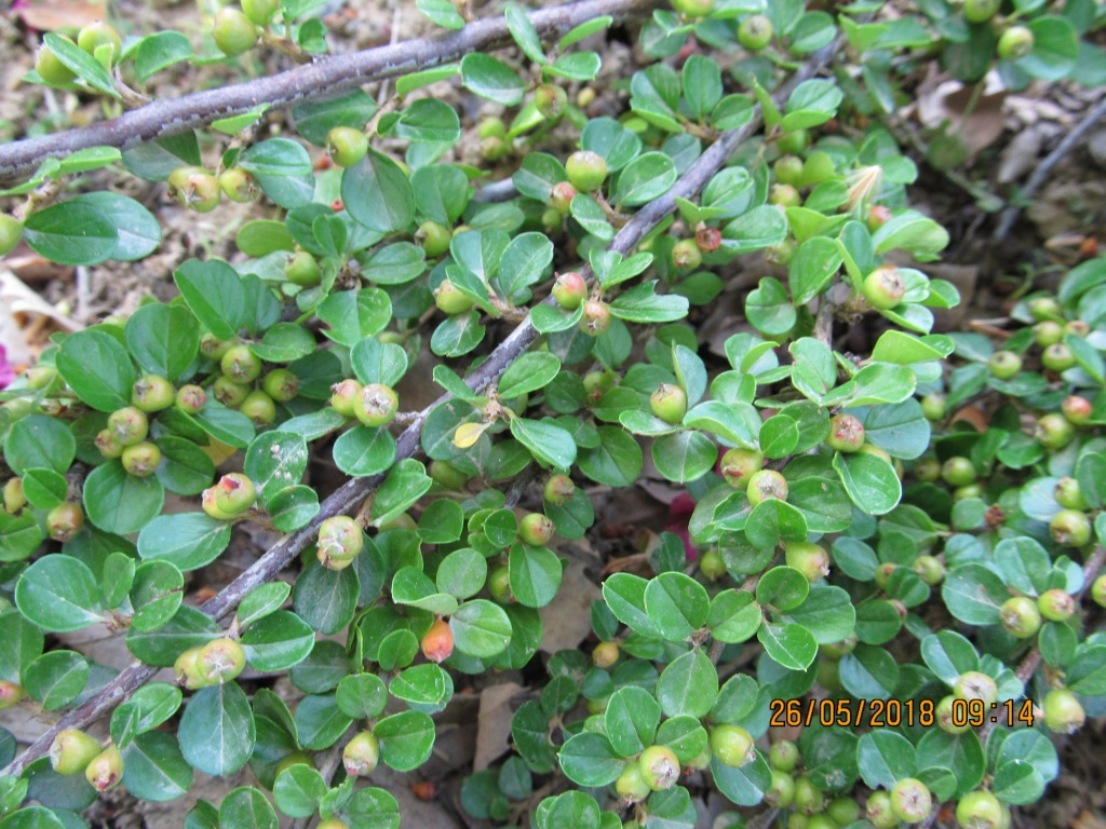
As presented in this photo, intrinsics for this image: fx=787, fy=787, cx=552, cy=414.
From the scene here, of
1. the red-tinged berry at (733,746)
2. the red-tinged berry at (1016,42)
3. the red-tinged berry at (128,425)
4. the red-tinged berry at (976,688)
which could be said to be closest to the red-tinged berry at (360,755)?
the red-tinged berry at (733,746)

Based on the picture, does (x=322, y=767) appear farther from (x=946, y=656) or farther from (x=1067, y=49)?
(x=1067, y=49)

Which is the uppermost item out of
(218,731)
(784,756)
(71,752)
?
(71,752)

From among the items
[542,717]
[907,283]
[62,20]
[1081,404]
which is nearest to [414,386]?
[542,717]

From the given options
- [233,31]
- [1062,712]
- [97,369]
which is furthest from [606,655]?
[233,31]

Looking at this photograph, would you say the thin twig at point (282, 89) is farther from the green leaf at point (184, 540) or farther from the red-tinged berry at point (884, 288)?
the red-tinged berry at point (884, 288)

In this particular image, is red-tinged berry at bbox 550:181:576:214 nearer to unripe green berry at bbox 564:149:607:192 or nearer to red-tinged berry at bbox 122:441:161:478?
unripe green berry at bbox 564:149:607:192

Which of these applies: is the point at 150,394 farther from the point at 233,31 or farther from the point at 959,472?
the point at 959,472

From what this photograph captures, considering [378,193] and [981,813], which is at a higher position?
[378,193]
